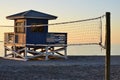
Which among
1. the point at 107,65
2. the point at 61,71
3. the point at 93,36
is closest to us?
the point at 107,65

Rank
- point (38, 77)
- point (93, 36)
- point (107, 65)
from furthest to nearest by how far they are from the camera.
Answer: point (93, 36) → point (38, 77) → point (107, 65)

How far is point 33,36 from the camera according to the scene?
29.8 metres

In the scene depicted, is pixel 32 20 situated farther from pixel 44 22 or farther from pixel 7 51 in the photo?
pixel 7 51

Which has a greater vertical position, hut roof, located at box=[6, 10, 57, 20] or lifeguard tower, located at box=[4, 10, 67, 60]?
hut roof, located at box=[6, 10, 57, 20]

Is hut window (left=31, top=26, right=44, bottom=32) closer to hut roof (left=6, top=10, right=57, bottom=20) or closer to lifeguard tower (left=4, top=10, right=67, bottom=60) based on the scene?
lifeguard tower (left=4, top=10, right=67, bottom=60)

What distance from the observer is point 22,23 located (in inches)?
1189

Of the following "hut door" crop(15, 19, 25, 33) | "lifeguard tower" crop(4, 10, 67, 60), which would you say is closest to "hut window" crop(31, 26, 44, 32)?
"lifeguard tower" crop(4, 10, 67, 60)

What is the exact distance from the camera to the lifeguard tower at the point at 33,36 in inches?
1166

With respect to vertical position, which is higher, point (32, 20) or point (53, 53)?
point (32, 20)

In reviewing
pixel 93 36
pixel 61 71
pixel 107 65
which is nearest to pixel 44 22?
pixel 93 36

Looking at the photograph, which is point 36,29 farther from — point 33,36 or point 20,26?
point 20,26

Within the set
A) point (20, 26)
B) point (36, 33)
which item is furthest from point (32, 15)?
point (36, 33)

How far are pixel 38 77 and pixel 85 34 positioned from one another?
30.5ft

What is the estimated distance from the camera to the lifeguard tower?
29.6 metres
